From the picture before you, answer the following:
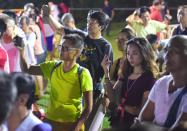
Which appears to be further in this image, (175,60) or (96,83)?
(96,83)

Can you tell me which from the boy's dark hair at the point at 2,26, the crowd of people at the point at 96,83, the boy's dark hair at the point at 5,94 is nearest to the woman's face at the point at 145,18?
the crowd of people at the point at 96,83

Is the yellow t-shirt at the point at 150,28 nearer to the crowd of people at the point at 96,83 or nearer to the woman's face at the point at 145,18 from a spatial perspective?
the woman's face at the point at 145,18

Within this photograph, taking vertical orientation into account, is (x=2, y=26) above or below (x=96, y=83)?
above

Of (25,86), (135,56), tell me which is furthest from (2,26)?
(25,86)

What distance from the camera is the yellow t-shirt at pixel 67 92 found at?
579cm

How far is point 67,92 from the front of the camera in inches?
229

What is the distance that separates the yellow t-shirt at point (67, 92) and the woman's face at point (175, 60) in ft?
5.19

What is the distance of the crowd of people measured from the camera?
3793mm

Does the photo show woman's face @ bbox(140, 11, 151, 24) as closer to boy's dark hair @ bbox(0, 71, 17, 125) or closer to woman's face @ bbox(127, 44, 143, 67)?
woman's face @ bbox(127, 44, 143, 67)

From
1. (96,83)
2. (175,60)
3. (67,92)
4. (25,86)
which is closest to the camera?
(25,86)

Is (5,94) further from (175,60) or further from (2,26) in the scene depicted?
(2,26)

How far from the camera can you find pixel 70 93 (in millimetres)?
5824

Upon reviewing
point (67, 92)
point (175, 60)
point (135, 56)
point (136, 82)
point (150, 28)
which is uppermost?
point (175, 60)

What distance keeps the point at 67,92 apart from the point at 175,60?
180 cm
